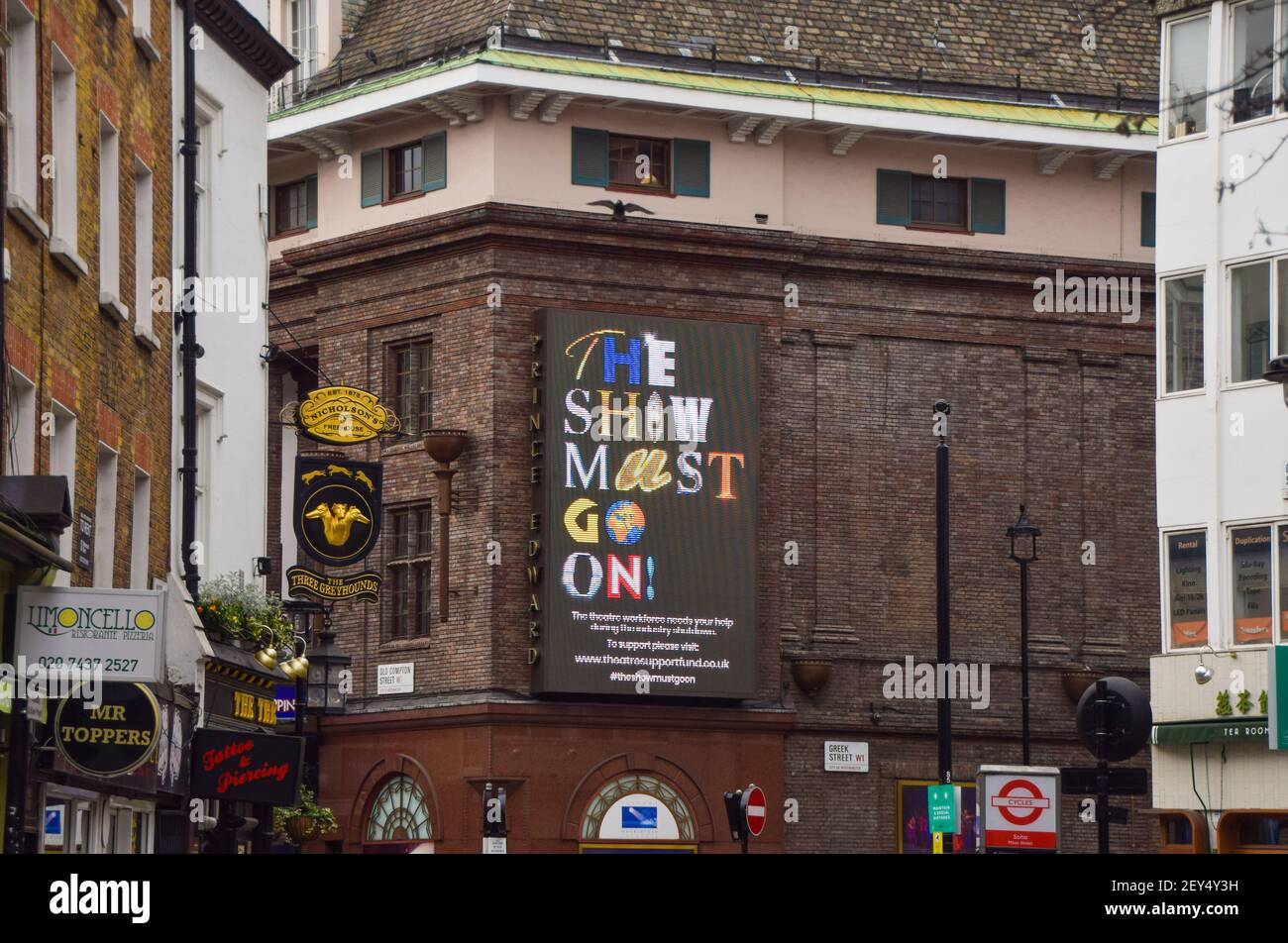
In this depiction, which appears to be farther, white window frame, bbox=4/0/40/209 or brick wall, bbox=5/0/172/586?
brick wall, bbox=5/0/172/586

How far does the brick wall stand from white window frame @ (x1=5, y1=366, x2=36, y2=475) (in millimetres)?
85

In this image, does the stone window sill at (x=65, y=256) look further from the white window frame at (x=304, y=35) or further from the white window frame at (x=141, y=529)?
the white window frame at (x=304, y=35)

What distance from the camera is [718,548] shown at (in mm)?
46281

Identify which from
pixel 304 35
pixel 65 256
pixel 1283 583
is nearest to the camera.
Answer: pixel 65 256

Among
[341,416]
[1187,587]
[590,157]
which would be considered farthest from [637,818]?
[1187,587]

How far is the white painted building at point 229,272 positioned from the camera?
2969cm

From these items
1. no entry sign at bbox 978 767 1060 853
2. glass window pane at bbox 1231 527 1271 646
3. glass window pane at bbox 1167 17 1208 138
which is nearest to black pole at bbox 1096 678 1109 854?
no entry sign at bbox 978 767 1060 853

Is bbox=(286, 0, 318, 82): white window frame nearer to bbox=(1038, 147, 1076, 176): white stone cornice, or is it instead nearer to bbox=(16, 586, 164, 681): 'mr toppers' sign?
bbox=(1038, 147, 1076, 176): white stone cornice

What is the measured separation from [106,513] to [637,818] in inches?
903

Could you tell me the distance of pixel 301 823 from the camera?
38.6 m

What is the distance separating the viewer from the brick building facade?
45375mm

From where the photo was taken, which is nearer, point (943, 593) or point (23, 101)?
point (23, 101)

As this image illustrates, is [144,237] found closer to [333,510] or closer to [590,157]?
[333,510]

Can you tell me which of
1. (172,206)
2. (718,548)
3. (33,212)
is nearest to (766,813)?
(718,548)
